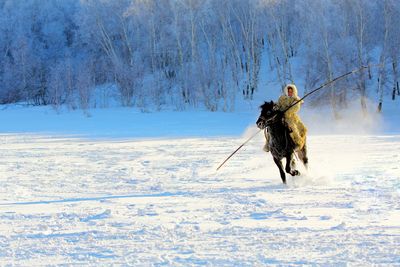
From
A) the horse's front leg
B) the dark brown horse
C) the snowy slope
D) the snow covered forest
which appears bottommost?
the snowy slope

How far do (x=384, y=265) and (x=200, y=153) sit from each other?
423 inches

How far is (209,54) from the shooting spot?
42.0m

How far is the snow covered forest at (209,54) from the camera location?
103ft

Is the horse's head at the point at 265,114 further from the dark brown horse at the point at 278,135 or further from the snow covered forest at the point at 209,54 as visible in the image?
the snow covered forest at the point at 209,54

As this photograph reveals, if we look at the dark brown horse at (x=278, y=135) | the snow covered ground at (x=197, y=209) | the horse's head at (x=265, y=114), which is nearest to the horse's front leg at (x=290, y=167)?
the dark brown horse at (x=278, y=135)

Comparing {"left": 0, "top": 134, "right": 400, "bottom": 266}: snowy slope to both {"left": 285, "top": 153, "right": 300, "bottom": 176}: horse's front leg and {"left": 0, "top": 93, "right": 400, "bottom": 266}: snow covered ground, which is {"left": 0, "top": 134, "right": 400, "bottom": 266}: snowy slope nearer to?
{"left": 0, "top": 93, "right": 400, "bottom": 266}: snow covered ground

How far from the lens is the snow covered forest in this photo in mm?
31438

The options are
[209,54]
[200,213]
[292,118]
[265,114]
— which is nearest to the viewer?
[200,213]

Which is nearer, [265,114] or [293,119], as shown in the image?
[265,114]

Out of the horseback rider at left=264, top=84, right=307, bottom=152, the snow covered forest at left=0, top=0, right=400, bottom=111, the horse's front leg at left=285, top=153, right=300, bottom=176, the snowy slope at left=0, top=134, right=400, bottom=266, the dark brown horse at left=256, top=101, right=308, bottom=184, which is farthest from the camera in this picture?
the snow covered forest at left=0, top=0, right=400, bottom=111

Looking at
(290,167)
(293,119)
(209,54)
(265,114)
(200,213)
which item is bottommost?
(200,213)

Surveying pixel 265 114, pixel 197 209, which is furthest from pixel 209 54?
pixel 197 209

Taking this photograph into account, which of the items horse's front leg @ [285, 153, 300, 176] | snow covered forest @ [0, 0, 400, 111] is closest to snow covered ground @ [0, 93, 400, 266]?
horse's front leg @ [285, 153, 300, 176]

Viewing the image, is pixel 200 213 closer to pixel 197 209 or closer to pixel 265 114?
pixel 197 209
